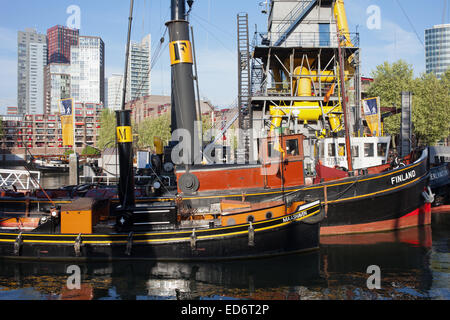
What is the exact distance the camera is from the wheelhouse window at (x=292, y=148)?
57.2ft

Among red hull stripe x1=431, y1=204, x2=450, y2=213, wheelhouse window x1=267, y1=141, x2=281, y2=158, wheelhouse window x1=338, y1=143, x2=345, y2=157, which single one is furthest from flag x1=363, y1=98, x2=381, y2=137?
wheelhouse window x1=267, y1=141, x2=281, y2=158

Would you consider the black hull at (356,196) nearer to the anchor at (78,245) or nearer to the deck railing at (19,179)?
the anchor at (78,245)

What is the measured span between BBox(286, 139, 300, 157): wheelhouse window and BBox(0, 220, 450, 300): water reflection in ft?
14.8

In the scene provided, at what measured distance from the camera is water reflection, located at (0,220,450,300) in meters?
11.3

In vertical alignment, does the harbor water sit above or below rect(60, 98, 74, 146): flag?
below

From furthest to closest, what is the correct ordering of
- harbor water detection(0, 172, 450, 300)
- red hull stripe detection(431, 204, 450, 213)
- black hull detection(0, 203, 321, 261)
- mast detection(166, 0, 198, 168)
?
1. red hull stripe detection(431, 204, 450, 213)
2. mast detection(166, 0, 198, 168)
3. black hull detection(0, 203, 321, 261)
4. harbor water detection(0, 172, 450, 300)

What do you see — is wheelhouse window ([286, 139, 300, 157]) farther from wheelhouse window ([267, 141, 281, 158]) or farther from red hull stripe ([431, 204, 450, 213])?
red hull stripe ([431, 204, 450, 213])

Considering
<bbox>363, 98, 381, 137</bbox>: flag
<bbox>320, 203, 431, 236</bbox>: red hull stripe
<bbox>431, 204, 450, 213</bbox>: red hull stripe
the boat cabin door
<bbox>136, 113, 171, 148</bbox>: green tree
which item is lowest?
<bbox>431, 204, 450, 213</bbox>: red hull stripe

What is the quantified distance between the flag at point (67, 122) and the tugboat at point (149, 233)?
21.5 meters

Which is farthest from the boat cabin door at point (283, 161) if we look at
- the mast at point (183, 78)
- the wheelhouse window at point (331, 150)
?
the wheelhouse window at point (331, 150)

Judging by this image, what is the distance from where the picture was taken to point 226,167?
59.6 feet

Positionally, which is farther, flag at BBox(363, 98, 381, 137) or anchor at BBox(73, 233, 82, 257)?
flag at BBox(363, 98, 381, 137)
